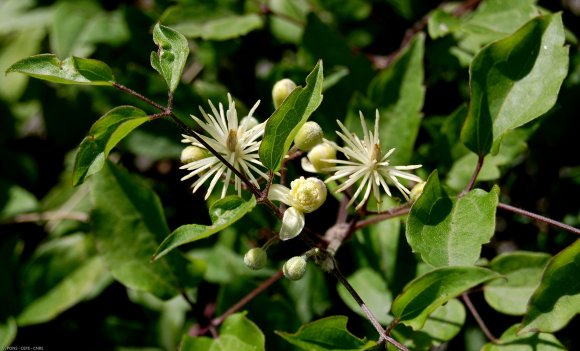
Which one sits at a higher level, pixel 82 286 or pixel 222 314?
pixel 222 314

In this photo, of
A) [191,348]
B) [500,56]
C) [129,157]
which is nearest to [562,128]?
[500,56]

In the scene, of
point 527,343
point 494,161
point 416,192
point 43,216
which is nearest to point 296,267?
point 416,192

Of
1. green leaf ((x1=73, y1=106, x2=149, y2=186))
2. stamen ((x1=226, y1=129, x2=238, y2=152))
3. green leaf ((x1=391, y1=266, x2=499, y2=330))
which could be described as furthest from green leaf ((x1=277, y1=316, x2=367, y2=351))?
green leaf ((x1=73, y1=106, x2=149, y2=186))

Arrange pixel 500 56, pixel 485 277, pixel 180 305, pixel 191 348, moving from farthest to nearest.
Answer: pixel 180 305
pixel 191 348
pixel 500 56
pixel 485 277

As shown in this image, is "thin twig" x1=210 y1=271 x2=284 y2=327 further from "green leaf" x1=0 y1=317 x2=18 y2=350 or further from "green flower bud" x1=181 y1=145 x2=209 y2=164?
"green leaf" x1=0 y1=317 x2=18 y2=350

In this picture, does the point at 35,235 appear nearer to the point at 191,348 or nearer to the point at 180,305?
the point at 180,305

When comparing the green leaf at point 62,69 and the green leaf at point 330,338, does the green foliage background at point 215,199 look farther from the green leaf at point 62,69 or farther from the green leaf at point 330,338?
the green leaf at point 62,69

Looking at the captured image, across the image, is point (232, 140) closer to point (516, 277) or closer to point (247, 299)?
point (247, 299)

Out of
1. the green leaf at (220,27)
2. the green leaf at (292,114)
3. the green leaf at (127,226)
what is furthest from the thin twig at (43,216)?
the green leaf at (292,114)
